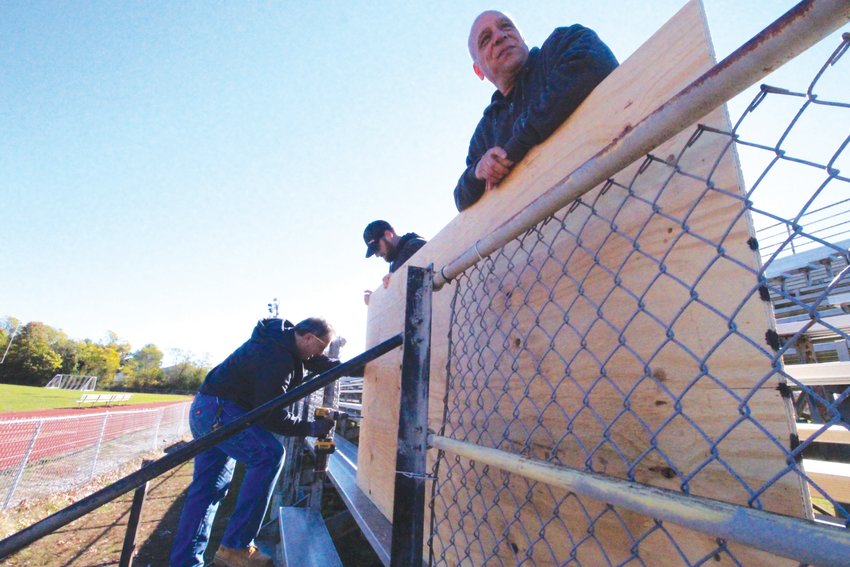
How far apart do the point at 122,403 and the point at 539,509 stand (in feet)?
184

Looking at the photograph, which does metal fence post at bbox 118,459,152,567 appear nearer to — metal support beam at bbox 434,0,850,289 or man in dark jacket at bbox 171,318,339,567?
man in dark jacket at bbox 171,318,339,567

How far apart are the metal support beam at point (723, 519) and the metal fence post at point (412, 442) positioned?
1.98 ft

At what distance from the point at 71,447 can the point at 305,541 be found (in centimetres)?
2040

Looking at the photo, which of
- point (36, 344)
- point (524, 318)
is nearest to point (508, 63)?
point (524, 318)

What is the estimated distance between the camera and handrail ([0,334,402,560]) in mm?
1028

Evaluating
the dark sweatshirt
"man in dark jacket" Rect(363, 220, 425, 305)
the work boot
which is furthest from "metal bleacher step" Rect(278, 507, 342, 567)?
"man in dark jacket" Rect(363, 220, 425, 305)

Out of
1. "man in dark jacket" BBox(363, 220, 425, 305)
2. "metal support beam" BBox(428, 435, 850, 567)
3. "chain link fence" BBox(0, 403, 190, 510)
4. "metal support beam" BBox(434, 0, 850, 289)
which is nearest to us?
"metal support beam" BBox(428, 435, 850, 567)

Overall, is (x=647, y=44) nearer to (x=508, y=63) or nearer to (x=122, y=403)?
(x=508, y=63)

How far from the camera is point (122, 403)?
42.4 m

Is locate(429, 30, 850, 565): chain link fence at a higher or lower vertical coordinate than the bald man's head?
lower

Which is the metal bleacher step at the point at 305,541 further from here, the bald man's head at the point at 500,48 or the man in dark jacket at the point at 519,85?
the bald man's head at the point at 500,48

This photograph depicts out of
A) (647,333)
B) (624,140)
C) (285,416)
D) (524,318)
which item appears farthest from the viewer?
(285,416)

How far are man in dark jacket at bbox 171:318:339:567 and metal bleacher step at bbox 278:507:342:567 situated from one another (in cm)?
25

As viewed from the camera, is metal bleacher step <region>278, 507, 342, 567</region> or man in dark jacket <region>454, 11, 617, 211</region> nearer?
man in dark jacket <region>454, 11, 617, 211</region>
